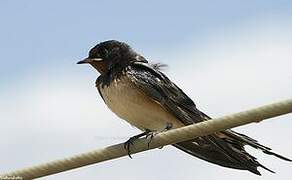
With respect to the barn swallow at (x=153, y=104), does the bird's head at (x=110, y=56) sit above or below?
above

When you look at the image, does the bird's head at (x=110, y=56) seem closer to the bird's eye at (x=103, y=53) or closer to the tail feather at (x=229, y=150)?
the bird's eye at (x=103, y=53)

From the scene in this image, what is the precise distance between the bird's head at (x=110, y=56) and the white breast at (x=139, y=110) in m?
0.46

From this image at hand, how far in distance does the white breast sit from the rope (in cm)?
142

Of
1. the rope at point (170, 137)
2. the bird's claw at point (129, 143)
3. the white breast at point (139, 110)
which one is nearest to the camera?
the rope at point (170, 137)

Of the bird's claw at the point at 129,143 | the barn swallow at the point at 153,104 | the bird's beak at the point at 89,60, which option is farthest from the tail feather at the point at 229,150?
the bird's beak at the point at 89,60

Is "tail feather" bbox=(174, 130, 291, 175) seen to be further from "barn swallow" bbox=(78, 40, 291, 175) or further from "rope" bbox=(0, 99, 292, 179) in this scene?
"rope" bbox=(0, 99, 292, 179)

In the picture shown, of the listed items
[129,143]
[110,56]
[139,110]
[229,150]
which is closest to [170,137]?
[129,143]

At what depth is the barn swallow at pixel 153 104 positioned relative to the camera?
199 inches

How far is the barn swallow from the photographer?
16.6 feet

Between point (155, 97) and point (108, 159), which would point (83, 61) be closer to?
point (155, 97)

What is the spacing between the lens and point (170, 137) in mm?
3723

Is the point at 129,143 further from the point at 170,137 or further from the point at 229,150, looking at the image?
the point at 229,150

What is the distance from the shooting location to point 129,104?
554 centimetres

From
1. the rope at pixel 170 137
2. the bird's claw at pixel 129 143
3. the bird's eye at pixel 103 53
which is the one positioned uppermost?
the bird's eye at pixel 103 53
